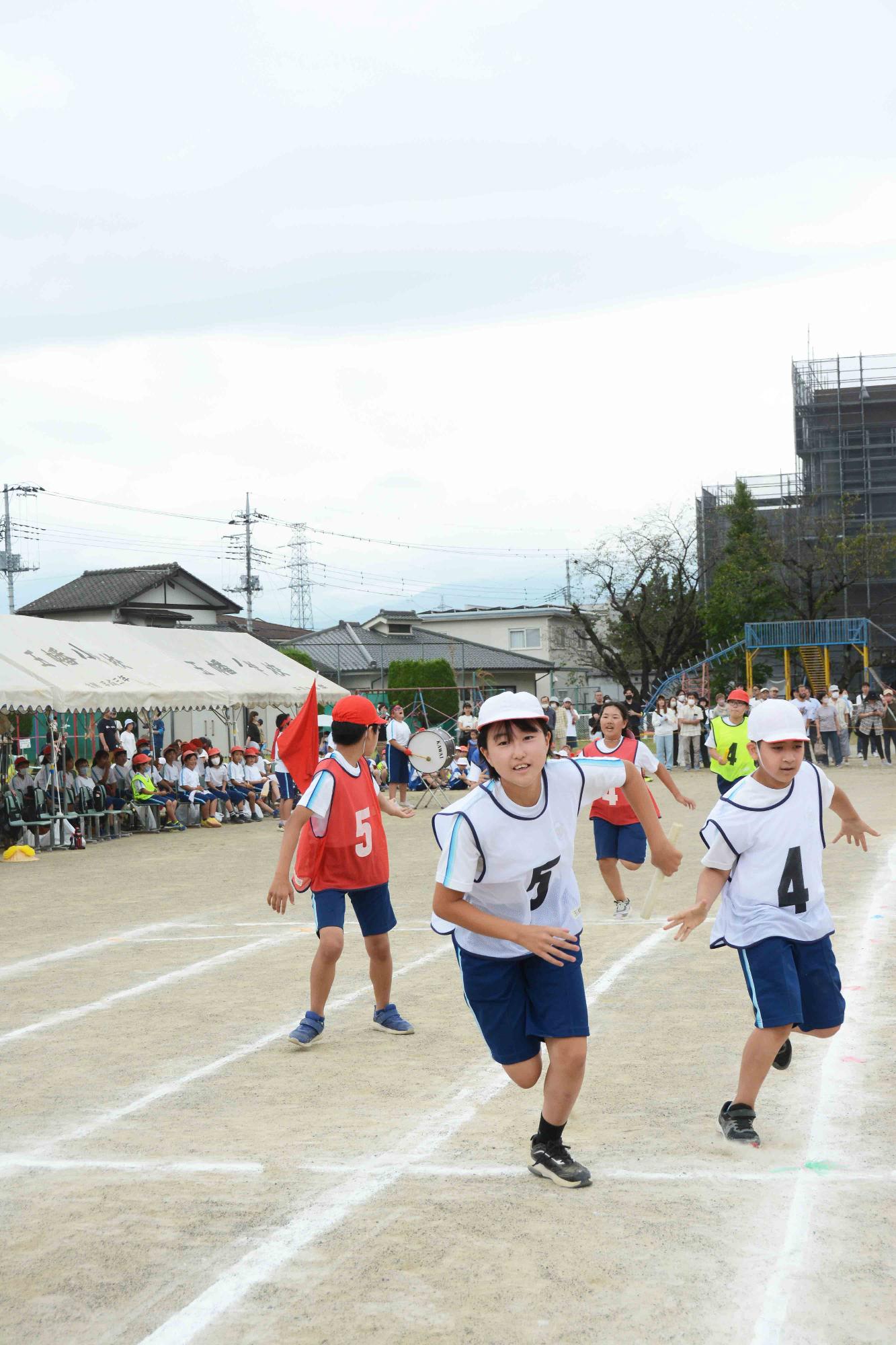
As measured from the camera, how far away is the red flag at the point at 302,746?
10305 millimetres

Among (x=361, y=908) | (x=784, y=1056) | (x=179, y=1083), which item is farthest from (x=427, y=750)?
(x=784, y=1056)

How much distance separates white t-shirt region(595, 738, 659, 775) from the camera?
10422 mm

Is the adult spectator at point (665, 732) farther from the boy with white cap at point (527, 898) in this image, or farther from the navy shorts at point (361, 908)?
the boy with white cap at point (527, 898)

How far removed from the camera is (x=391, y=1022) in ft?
24.1

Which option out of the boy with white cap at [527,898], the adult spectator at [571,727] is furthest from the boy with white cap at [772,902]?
the adult spectator at [571,727]

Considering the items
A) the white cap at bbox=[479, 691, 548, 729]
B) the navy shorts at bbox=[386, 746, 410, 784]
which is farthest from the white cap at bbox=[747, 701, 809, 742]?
the navy shorts at bbox=[386, 746, 410, 784]

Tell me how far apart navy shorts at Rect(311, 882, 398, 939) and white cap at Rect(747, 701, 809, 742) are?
8.70 feet

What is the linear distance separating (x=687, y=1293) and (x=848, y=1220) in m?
0.80

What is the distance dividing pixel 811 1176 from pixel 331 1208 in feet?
5.53

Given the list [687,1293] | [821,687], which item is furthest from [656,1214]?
[821,687]

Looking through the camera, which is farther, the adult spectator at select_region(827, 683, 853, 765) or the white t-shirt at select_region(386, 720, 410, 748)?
the adult spectator at select_region(827, 683, 853, 765)

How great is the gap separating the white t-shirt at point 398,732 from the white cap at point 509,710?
21.3 meters

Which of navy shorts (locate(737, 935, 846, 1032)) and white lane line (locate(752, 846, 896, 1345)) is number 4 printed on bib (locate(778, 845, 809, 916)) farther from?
white lane line (locate(752, 846, 896, 1345))

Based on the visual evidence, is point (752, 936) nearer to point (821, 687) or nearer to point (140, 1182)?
point (140, 1182)
